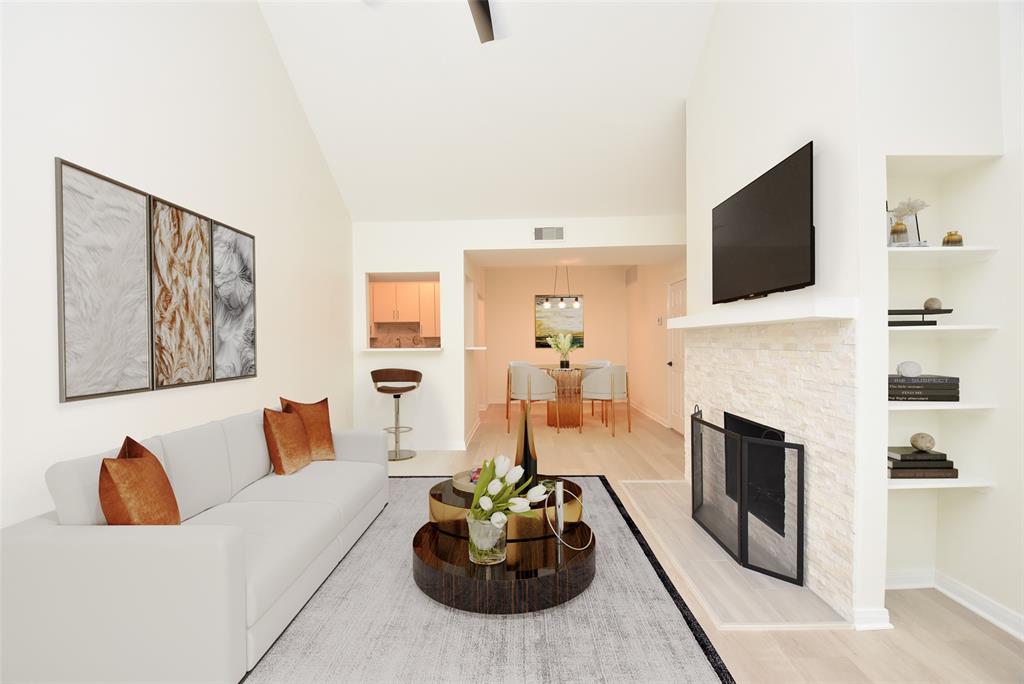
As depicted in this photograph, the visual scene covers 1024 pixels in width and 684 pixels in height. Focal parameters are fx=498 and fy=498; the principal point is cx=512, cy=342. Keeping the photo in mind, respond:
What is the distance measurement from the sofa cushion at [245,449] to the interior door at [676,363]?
491 cm

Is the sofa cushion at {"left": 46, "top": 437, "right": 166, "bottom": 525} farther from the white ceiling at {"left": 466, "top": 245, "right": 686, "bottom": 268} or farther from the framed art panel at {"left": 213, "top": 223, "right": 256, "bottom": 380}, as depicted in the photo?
the white ceiling at {"left": 466, "top": 245, "right": 686, "bottom": 268}

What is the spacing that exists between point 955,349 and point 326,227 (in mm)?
4793

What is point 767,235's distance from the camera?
264 cm

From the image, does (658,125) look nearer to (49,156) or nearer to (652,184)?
(652,184)

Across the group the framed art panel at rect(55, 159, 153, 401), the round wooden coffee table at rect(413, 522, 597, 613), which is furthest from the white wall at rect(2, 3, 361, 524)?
the round wooden coffee table at rect(413, 522, 597, 613)

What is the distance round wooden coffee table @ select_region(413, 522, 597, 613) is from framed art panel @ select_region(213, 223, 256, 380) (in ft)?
6.07

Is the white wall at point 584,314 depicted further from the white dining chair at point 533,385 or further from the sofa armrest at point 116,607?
the sofa armrest at point 116,607

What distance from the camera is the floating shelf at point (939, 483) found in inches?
86.4

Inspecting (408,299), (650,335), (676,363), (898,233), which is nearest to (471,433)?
(408,299)

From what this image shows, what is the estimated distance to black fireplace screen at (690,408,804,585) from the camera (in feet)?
8.10

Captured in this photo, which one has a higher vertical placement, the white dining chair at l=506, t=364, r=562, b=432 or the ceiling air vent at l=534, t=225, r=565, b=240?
the ceiling air vent at l=534, t=225, r=565, b=240

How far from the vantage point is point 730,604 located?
230 cm

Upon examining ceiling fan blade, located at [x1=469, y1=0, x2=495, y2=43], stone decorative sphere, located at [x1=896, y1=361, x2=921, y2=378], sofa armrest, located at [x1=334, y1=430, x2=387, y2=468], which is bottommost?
sofa armrest, located at [x1=334, y1=430, x2=387, y2=468]

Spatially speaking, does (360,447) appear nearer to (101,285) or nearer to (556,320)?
(101,285)
